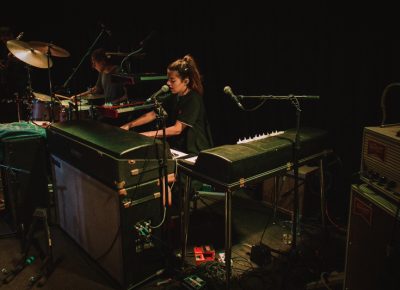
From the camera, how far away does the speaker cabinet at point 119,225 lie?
2611mm

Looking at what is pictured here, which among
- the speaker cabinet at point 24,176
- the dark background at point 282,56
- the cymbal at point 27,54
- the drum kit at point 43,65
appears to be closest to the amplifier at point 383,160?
the dark background at point 282,56

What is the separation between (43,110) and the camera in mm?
4660

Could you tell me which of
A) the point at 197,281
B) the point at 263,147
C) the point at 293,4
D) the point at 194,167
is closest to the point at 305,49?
the point at 293,4

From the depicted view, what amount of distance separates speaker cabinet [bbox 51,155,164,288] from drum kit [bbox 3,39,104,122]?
137 cm

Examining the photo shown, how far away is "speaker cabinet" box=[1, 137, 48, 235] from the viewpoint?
11.0ft

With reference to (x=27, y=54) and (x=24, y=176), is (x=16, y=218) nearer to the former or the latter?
(x=24, y=176)

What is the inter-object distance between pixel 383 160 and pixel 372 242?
1.60ft

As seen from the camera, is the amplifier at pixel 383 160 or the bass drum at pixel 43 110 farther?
the bass drum at pixel 43 110

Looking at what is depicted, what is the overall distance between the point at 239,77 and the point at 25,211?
263cm

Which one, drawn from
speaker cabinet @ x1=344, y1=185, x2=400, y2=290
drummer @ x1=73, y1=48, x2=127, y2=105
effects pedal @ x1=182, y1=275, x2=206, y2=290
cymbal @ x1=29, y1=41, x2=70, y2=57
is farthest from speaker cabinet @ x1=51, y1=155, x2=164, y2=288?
drummer @ x1=73, y1=48, x2=127, y2=105

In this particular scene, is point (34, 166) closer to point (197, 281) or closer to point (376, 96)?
point (197, 281)

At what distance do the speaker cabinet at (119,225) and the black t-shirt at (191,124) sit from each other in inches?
31.3

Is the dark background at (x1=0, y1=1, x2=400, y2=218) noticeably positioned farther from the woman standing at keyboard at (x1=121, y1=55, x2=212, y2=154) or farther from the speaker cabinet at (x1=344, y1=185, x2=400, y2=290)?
the speaker cabinet at (x1=344, y1=185, x2=400, y2=290)

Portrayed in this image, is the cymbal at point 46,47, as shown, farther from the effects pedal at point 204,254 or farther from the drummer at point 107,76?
the effects pedal at point 204,254
